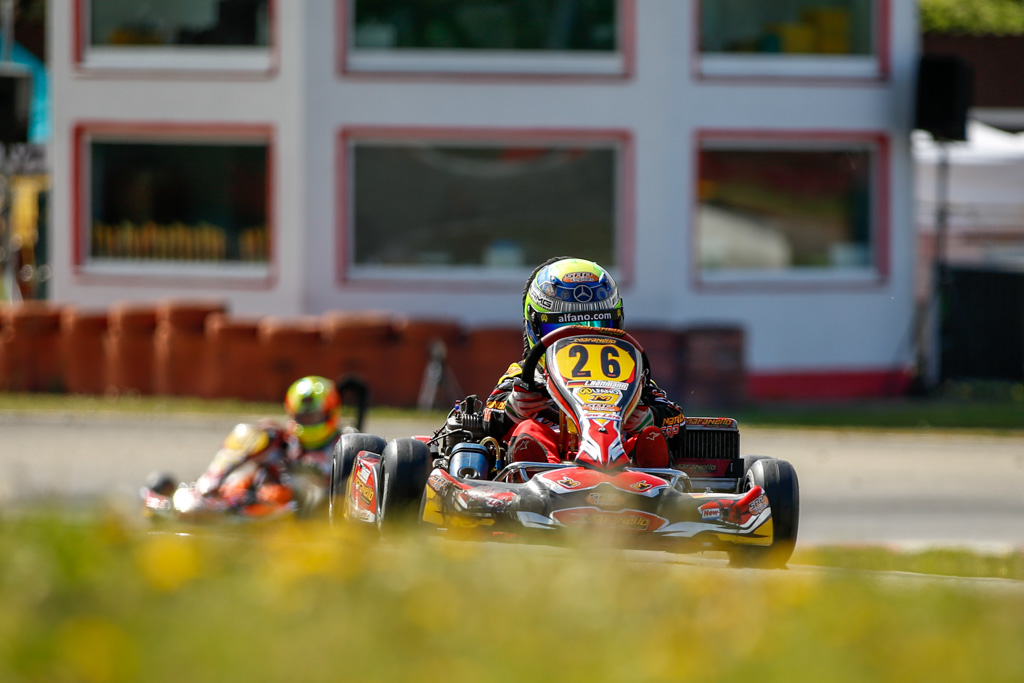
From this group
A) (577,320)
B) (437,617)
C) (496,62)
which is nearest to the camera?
(437,617)

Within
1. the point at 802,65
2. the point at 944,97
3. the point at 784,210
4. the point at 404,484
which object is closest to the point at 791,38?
the point at 802,65

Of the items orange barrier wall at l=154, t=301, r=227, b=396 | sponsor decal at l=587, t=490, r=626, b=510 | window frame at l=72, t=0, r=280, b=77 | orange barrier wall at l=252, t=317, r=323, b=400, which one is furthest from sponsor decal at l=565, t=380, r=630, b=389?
window frame at l=72, t=0, r=280, b=77

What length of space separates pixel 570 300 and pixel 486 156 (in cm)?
998

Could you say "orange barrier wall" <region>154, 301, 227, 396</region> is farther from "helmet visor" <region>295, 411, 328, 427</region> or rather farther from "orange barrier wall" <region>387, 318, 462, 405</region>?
"helmet visor" <region>295, 411, 328, 427</region>

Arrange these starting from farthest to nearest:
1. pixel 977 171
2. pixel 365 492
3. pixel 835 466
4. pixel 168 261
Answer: pixel 977 171
pixel 168 261
pixel 835 466
pixel 365 492

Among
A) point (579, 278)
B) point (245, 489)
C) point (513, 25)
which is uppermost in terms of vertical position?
point (513, 25)

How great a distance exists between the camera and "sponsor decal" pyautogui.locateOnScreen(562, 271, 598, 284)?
6633 millimetres

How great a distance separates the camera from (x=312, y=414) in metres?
8.80

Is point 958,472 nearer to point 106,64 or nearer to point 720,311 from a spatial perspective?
point 720,311

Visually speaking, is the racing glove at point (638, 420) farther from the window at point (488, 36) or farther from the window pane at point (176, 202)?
the window pane at point (176, 202)

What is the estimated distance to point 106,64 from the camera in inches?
A: 645

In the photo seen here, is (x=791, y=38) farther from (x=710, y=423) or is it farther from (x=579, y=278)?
(x=710, y=423)

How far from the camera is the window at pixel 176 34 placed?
53.1 feet

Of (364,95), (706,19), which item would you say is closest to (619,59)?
(706,19)
